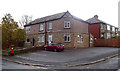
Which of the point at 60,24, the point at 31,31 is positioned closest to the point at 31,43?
the point at 31,31

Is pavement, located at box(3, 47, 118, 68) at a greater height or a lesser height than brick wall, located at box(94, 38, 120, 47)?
lesser

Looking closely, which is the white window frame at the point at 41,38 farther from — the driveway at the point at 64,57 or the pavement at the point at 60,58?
the pavement at the point at 60,58

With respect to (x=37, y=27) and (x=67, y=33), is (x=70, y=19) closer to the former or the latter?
(x=67, y=33)

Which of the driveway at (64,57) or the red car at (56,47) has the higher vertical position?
the red car at (56,47)

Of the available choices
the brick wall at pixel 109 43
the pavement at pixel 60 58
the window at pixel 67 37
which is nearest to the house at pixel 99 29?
the brick wall at pixel 109 43

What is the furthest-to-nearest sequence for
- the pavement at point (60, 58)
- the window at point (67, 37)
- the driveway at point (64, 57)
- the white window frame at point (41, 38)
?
the white window frame at point (41, 38)
the window at point (67, 37)
the driveway at point (64, 57)
the pavement at point (60, 58)

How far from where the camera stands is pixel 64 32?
20.8 m

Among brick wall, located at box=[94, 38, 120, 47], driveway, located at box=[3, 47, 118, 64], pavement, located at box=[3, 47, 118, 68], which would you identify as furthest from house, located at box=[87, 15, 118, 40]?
pavement, located at box=[3, 47, 118, 68]

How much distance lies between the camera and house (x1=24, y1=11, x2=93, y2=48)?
20672 millimetres

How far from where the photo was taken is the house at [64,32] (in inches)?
814

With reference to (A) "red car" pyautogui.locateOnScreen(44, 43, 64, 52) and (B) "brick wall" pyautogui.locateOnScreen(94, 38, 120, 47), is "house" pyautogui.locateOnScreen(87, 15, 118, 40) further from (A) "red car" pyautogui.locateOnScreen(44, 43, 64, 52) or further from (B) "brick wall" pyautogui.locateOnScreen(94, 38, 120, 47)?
(A) "red car" pyautogui.locateOnScreen(44, 43, 64, 52)

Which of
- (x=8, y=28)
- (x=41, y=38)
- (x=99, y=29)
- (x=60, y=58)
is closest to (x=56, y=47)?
(x=60, y=58)

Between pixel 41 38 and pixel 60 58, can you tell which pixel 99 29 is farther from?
pixel 60 58

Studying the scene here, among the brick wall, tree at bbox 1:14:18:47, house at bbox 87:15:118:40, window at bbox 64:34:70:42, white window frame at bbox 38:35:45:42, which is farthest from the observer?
house at bbox 87:15:118:40
